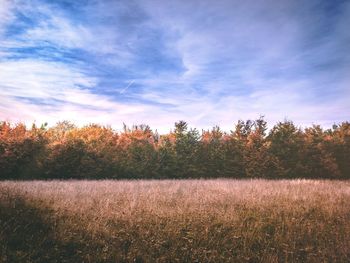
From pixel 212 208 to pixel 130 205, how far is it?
2.46 m

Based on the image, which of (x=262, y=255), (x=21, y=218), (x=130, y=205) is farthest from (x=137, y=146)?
(x=262, y=255)

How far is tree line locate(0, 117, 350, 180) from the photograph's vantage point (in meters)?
22.4

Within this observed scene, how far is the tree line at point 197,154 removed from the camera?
2241 cm

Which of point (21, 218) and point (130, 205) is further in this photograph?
point (130, 205)

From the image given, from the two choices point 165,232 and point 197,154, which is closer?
point 165,232

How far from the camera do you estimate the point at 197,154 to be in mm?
25047

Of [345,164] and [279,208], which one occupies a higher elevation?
[345,164]

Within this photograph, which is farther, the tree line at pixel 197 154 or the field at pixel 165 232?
the tree line at pixel 197 154

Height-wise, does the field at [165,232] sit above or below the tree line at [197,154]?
below

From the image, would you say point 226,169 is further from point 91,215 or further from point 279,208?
point 91,215

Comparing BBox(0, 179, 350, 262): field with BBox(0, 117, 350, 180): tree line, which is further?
BBox(0, 117, 350, 180): tree line

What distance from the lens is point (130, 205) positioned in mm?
9023

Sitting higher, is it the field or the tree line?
the tree line

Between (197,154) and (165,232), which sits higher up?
(197,154)
